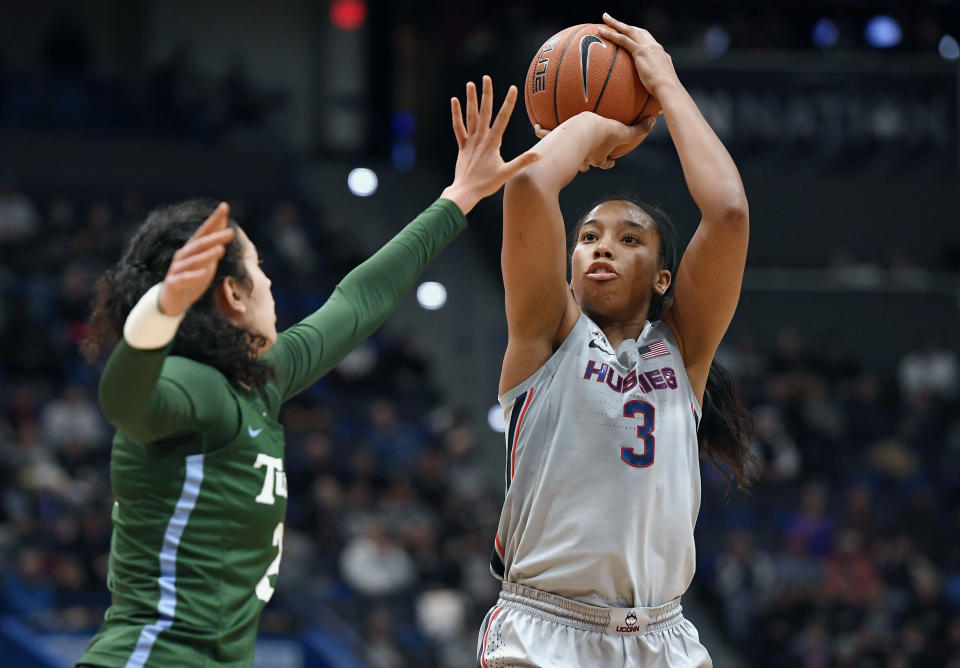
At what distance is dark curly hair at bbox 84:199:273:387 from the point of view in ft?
9.20

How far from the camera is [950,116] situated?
1605 centimetres

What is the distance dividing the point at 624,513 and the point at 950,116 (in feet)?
47.1

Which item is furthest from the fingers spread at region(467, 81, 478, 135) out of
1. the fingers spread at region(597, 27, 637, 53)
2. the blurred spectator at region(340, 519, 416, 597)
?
the blurred spectator at region(340, 519, 416, 597)

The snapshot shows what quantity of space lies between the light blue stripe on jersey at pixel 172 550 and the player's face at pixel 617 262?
1.24 meters

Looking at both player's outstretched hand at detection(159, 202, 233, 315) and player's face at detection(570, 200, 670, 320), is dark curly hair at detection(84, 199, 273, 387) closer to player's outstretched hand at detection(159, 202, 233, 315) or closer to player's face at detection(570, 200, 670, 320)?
player's outstretched hand at detection(159, 202, 233, 315)

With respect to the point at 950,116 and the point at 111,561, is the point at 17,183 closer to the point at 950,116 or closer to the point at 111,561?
the point at 950,116

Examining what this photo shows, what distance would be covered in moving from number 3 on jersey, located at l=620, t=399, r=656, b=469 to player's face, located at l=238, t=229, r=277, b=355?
946mm

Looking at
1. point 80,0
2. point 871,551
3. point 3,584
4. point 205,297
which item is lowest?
point 871,551

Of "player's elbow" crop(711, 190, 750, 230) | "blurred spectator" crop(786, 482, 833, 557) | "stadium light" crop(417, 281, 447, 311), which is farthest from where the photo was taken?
"stadium light" crop(417, 281, 447, 311)

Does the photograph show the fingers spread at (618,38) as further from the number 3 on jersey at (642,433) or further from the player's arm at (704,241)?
the number 3 on jersey at (642,433)

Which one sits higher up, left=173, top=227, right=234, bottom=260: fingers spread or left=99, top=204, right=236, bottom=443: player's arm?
left=173, top=227, right=234, bottom=260: fingers spread

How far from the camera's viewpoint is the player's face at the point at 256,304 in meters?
2.94

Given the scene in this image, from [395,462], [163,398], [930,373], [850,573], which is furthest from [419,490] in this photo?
[163,398]

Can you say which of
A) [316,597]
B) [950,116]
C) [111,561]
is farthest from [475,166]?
[950,116]
